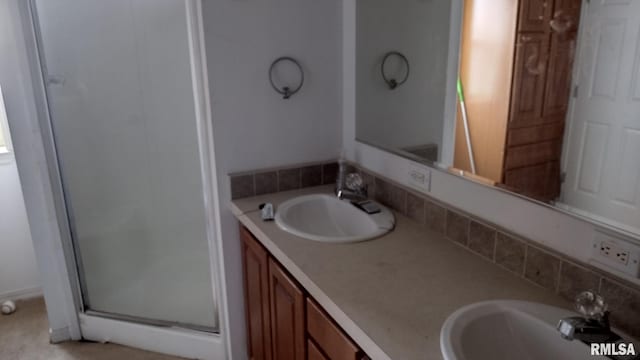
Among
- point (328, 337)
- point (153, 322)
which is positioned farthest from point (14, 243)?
point (328, 337)

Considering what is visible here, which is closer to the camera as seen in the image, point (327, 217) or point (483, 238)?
point (483, 238)

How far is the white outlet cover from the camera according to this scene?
161 centimetres

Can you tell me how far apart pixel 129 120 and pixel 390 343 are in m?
1.80

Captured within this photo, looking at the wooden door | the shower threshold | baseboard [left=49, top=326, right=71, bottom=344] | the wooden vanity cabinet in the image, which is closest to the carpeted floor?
baseboard [left=49, top=326, right=71, bottom=344]

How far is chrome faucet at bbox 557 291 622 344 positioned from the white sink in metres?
0.72

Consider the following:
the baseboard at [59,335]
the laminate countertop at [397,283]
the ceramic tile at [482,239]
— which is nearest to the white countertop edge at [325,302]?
the laminate countertop at [397,283]

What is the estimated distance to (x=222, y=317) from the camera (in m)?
2.21

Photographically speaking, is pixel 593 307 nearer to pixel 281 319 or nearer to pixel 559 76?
pixel 559 76

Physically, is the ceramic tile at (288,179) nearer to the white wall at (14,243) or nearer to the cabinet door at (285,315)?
the cabinet door at (285,315)

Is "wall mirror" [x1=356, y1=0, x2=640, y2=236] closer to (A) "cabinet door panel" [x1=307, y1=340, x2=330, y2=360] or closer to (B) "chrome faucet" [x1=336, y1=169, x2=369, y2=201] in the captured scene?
(B) "chrome faucet" [x1=336, y1=169, x2=369, y2=201]

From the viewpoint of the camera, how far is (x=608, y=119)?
1.05 m

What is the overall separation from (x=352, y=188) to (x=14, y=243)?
2095 mm

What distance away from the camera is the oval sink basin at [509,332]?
101 cm

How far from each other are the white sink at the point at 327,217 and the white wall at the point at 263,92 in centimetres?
23
